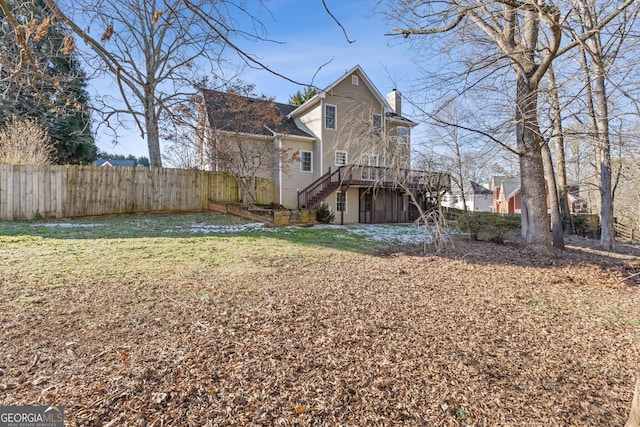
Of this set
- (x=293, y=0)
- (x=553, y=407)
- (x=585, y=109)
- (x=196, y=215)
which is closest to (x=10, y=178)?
(x=196, y=215)

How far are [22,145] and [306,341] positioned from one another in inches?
523

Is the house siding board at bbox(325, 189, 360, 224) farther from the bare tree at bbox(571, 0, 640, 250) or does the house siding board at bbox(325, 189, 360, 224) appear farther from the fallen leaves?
the fallen leaves

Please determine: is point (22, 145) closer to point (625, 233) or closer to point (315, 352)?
point (315, 352)

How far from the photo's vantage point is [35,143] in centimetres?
1095

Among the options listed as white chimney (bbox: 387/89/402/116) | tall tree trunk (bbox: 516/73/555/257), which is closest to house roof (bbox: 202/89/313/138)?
white chimney (bbox: 387/89/402/116)

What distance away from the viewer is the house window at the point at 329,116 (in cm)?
1631

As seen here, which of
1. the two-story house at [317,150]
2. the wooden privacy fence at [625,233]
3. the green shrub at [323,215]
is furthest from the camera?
the wooden privacy fence at [625,233]

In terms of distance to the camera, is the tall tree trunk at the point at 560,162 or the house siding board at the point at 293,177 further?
the house siding board at the point at 293,177

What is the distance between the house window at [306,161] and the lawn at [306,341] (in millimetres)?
11311

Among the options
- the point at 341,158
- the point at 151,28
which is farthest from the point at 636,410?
the point at 341,158

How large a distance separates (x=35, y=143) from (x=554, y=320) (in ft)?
50.1

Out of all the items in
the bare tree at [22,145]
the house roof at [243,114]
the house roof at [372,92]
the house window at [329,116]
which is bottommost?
the bare tree at [22,145]

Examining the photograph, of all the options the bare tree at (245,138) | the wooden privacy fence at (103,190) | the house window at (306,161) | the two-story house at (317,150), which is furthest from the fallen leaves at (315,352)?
the house window at (306,161)

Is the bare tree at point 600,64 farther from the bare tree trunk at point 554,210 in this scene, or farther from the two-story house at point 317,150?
the two-story house at point 317,150
